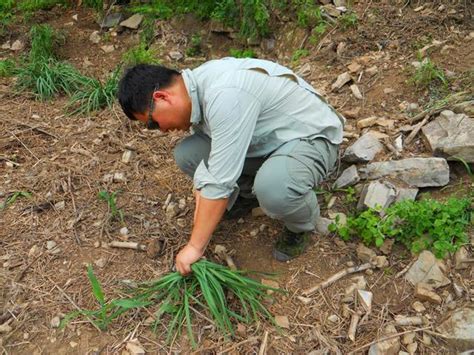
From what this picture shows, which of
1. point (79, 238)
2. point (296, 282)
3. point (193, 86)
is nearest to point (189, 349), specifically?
point (296, 282)

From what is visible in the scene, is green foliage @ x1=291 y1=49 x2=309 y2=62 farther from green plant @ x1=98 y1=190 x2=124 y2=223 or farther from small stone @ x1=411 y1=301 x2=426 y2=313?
small stone @ x1=411 y1=301 x2=426 y2=313

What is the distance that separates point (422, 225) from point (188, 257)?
109 cm

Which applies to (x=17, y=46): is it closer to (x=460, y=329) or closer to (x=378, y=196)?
(x=378, y=196)

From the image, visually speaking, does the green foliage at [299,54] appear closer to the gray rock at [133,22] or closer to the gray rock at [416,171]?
the gray rock at [416,171]

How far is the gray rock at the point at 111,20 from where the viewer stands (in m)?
4.92

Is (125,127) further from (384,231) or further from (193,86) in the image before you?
(384,231)

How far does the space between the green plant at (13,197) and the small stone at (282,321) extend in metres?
1.72

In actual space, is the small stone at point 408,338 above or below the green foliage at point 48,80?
above

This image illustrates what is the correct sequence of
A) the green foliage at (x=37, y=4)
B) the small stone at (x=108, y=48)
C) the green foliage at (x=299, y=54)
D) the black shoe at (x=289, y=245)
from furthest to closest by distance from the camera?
the green foliage at (x=37, y=4)
the small stone at (x=108, y=48)
the green foliage at (x=299, y=54)
the black shoe at (x=289, y=245)

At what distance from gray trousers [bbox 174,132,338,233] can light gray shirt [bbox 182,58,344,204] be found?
6 cm

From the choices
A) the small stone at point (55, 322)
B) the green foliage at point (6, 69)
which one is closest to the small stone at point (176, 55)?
the green foliage at point (6, 69)

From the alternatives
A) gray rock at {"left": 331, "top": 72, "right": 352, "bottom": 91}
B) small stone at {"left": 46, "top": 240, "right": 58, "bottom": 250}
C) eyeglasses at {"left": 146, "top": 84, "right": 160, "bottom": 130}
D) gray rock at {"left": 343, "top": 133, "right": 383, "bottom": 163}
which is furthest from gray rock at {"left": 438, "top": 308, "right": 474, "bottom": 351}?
small stone at {"left": 46, "top": 240, "right": 58, "bottom": 250}

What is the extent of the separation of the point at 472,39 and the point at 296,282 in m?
2.23

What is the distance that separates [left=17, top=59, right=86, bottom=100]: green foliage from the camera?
3990mm
